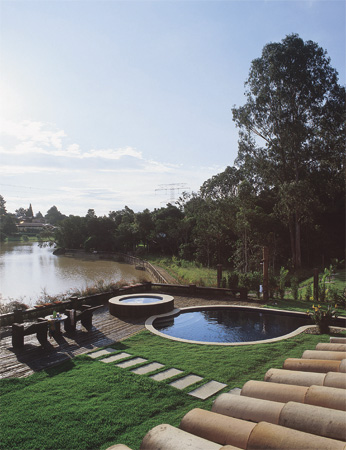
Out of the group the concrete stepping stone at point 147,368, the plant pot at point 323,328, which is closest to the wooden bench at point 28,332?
the concrete stepping stone at point 147,368

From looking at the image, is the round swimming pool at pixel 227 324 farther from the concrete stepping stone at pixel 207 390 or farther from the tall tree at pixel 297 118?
the tall tree at pixel 297 118

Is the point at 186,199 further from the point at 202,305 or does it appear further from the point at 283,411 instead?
the point at 283,411

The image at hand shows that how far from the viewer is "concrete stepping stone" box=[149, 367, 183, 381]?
516 cm

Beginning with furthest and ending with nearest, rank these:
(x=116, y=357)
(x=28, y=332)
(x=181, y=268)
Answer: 1. (x=181, y=268)
2. (x=28, y=332)
3. (x=116, y=357)

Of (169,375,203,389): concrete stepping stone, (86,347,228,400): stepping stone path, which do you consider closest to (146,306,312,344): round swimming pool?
(86,347,228,400): stepping stone path

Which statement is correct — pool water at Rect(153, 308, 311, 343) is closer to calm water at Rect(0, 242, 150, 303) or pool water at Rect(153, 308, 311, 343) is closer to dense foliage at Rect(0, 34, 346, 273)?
dense foliage at Rect(0, 34, 346, 273)

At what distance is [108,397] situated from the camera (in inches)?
177

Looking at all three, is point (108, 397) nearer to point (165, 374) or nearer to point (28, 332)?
point (165, 374)

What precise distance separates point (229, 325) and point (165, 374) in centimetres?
464

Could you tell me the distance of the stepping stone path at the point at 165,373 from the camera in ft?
15.5

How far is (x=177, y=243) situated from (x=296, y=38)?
880 inches

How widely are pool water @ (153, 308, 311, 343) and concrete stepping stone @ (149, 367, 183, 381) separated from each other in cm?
291

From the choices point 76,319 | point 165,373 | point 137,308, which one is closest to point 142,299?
point 137,308

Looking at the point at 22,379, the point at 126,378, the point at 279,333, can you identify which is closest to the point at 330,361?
the point at 126,378
